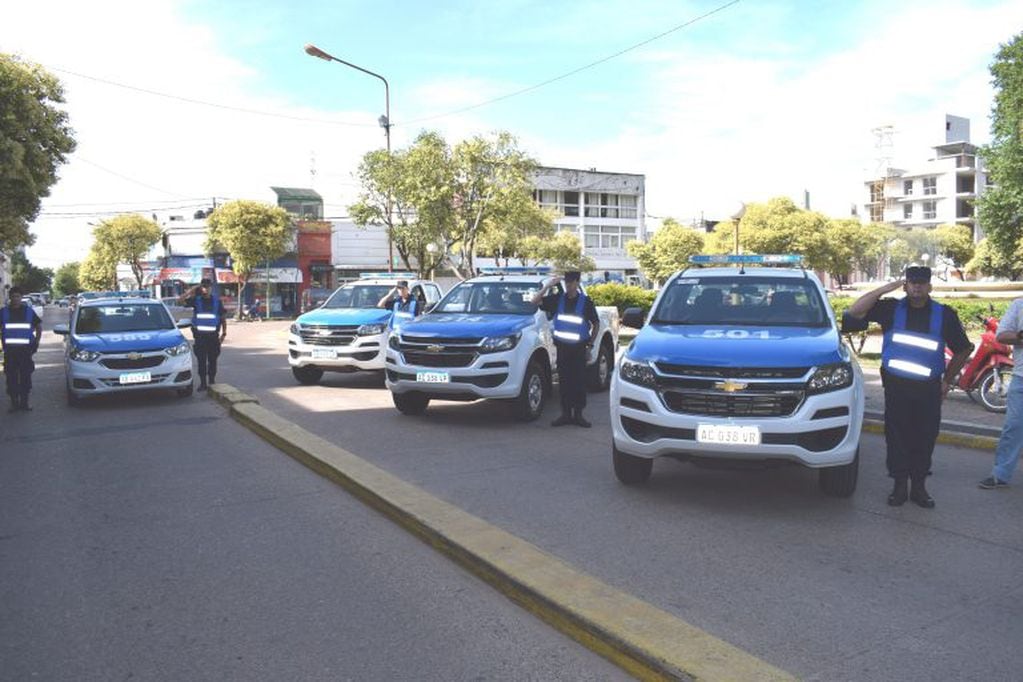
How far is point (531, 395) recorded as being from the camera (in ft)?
32.4

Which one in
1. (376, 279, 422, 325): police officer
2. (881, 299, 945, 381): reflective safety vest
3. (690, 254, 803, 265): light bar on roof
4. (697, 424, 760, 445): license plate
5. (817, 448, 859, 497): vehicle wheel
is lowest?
(817, 448, 859, 497): vehicle wheel

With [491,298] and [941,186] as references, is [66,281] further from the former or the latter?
[491,298]

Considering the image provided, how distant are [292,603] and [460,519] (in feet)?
4.63

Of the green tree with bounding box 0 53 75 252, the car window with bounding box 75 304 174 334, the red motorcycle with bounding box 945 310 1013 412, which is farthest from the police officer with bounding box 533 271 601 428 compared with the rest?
the green tree with bounding box 0 53 75 252

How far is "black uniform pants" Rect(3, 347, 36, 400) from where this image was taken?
1125 cm

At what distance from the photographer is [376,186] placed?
35.4 meters

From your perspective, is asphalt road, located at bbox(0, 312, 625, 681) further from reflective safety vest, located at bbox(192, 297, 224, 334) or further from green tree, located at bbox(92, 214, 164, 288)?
green tree, located at bbox(92, 214, 164, 288)

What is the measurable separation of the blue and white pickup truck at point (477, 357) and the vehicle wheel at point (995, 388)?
17.3 ft

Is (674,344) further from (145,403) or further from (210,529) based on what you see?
(145,403)

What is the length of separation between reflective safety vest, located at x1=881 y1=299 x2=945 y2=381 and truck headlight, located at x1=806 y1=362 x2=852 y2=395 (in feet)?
1.15

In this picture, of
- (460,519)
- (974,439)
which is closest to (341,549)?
(460,519)

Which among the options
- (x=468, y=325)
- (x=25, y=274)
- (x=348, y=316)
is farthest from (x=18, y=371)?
(x=25, y=274)

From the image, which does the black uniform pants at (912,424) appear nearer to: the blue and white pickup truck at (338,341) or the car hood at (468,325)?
the car hood at (468,325)

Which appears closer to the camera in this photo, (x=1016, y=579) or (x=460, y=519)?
(x=1016, y=579)
